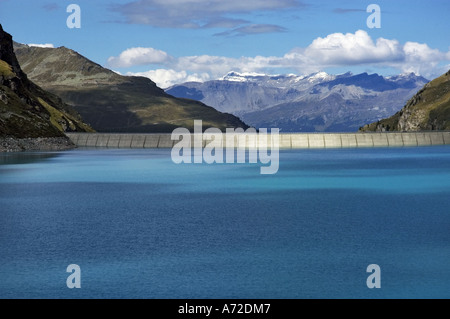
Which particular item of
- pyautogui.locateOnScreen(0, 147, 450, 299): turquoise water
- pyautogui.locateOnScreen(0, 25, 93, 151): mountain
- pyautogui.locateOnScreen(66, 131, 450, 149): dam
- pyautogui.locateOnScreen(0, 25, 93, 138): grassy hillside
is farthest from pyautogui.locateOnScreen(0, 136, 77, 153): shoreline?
pyautogui.locateOnScreen(0, 147, 450, 299): turquoise water

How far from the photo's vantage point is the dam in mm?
133250

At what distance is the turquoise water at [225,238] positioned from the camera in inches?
875

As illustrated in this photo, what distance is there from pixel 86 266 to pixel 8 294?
157 inches

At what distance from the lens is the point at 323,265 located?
24844mm

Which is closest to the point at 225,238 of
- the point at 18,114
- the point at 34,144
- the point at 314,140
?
the point at 34,144

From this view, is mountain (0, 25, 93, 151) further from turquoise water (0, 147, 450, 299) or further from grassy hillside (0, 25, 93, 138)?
turquoise water (0, 147, 450, 299)

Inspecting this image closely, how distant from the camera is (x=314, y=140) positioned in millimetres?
133500

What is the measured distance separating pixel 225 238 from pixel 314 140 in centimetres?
10486

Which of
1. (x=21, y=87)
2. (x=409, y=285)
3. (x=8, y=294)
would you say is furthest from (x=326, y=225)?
(x=21, y=87)

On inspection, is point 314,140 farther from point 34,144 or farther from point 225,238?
point 225,238

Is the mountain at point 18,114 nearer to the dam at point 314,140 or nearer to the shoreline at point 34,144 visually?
the shoreline at point 34,144

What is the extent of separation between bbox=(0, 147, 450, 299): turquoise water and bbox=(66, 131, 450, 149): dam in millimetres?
73237

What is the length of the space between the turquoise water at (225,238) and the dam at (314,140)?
240 feet
